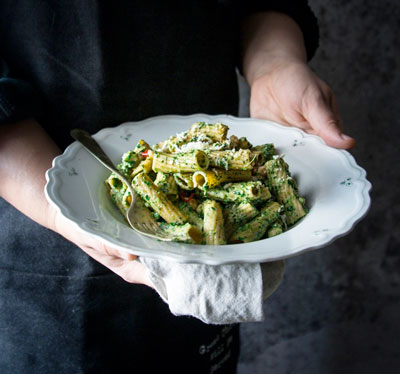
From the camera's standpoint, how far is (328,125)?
1.08 meters

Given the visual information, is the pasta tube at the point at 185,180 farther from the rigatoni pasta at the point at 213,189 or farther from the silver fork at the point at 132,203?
the silver fork at the point at 132,203

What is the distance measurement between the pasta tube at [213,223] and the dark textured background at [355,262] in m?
1.07

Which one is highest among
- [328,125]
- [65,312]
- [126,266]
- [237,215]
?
[328,125]

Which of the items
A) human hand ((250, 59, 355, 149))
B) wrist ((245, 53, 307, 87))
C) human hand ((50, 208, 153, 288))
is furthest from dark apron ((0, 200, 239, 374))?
wrist ((245, 53, 307, 87))

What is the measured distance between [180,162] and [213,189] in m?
0.10

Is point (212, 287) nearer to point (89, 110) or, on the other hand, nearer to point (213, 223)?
point (213, 223)

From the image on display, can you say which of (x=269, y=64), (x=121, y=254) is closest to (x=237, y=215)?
(x=121, y=254)

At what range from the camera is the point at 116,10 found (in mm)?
1166

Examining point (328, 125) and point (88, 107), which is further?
point (88, 107)

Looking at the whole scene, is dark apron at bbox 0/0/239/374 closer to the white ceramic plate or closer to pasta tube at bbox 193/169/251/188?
the white ceramic plate

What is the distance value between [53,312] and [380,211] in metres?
1.47

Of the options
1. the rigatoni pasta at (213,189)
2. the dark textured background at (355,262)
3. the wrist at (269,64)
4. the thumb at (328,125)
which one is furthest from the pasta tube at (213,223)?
the dark textured background at (355,262)

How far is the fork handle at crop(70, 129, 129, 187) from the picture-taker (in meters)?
1.06

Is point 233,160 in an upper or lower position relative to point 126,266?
upper
